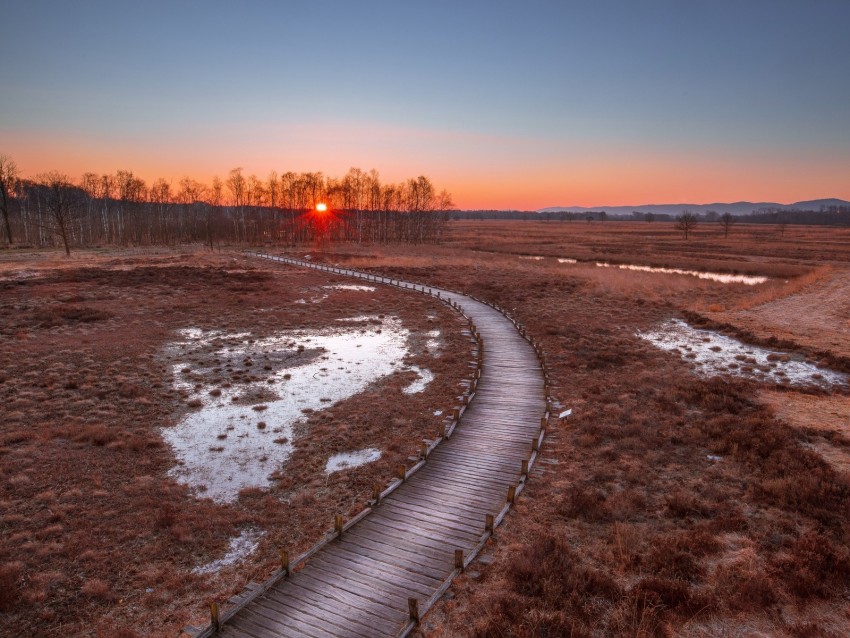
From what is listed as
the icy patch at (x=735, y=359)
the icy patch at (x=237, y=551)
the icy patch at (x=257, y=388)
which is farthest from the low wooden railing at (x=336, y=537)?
the icy patch at (x=735, y=359)

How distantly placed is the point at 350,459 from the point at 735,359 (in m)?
23.2

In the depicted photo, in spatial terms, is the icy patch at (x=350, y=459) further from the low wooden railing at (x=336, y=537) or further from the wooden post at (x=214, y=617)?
the wooden post at (x=214, y=617)

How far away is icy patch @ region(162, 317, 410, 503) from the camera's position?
49.6 ft

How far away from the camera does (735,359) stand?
84.4 feet

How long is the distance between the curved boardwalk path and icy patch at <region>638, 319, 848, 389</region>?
525 inches

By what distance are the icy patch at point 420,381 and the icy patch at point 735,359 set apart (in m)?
14.5

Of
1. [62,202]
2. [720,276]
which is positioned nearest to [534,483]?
[720,276]

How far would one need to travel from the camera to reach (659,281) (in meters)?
52.1

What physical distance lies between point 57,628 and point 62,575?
1.65 meters

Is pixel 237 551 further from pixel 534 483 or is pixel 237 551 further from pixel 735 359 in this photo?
pixel 735 359

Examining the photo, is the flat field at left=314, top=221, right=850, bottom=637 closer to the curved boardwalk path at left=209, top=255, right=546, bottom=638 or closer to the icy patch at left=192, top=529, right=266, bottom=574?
the curved boardwalk path at left=209, top=255, right=546, bottom=638

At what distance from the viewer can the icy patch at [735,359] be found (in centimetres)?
2244

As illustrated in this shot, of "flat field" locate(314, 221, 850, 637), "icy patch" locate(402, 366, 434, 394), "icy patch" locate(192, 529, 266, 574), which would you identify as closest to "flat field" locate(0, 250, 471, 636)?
"icy patch" locate(192, 529, 266, 574)

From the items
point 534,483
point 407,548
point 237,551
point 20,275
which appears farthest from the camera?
point 20,275
